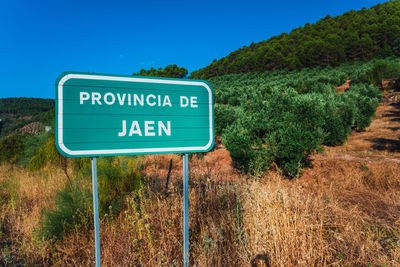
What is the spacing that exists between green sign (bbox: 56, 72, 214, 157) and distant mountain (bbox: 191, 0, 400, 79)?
178 ft

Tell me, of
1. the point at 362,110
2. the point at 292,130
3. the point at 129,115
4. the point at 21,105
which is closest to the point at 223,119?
the point at 292,130

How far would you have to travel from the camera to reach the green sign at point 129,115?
167cm

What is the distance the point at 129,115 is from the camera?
6.01 ft

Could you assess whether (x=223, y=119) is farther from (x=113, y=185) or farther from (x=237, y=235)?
(x=237, y=235)

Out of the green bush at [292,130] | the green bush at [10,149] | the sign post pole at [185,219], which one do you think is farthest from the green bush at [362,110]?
the green bush at [10,149]

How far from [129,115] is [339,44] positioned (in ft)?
210

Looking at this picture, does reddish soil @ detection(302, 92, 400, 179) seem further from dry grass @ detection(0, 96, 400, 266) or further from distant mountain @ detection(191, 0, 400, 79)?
distant mountain @ detection(191, 0, 400, 79)

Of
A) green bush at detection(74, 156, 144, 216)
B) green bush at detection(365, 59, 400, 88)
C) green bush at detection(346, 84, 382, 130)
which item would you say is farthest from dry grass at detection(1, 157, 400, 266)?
green bush at detection(365, 59, 400, 88)

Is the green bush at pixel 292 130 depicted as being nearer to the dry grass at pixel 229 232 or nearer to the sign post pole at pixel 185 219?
the dry grass at pixel 229 232

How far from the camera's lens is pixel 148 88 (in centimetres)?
192

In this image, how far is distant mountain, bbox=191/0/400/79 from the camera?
48938 millimetres

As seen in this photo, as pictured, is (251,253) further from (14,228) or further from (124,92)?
(14,228)

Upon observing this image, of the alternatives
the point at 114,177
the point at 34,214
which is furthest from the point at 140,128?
the point at 114,177

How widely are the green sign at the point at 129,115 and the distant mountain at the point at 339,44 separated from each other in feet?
178
